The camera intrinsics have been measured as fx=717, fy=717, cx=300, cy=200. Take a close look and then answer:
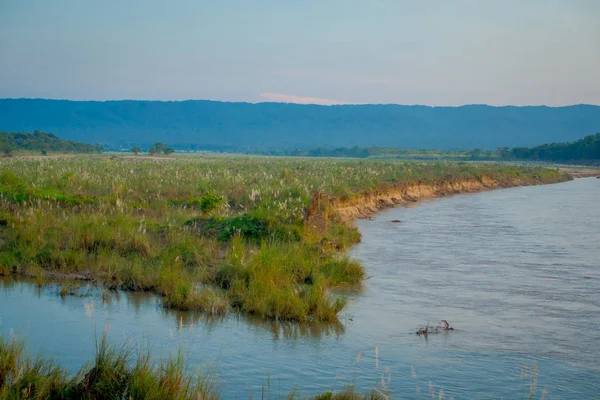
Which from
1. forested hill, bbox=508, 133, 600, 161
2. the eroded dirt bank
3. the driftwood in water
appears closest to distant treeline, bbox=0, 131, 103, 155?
the eroded dirt bank

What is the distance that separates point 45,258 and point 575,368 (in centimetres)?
916

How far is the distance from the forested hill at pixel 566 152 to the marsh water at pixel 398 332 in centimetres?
7935

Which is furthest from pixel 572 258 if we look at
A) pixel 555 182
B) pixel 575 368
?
pixel 555 182

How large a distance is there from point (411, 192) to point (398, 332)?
83.3 feet

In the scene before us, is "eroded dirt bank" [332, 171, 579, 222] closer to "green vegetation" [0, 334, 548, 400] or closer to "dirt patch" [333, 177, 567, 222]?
"dirt patch" [333, 177, 567, 222]

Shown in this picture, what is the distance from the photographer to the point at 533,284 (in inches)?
532

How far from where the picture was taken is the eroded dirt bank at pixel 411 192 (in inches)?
1002

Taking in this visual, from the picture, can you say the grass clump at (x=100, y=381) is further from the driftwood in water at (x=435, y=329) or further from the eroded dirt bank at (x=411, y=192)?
the eroded dirt bank at (x=411, y=192)

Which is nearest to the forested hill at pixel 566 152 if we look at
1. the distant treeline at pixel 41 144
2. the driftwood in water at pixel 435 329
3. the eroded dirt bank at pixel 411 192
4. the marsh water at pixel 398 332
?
the eroded dirt bank at pixel 411 192

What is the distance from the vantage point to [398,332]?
9906 millimetres

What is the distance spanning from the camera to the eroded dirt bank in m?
25.5

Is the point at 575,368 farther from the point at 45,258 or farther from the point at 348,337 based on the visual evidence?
the point at 45,258

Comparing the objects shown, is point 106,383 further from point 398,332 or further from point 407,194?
point 407,194

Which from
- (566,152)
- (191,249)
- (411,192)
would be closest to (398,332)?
(191,249)
